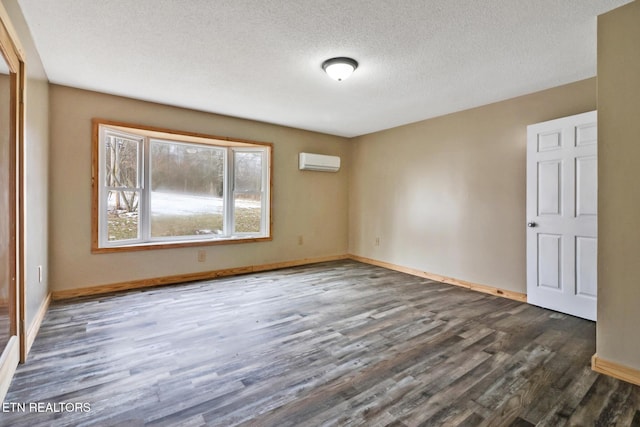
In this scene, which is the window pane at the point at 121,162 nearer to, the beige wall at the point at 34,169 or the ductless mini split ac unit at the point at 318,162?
the beige wall at the point at 34,169

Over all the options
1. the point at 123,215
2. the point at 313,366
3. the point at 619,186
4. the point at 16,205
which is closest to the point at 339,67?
the point at 619,186

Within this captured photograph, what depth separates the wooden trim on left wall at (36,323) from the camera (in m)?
2.12

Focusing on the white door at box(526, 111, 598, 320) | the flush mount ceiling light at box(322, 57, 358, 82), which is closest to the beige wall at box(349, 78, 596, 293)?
the white door at box(526, 111, 598, 320)

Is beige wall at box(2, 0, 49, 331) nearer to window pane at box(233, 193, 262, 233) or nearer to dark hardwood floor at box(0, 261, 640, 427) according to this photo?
dark hardwood floor at box(0, 261, 640, 427)

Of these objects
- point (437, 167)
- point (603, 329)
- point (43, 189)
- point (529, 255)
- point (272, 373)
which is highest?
point (437, 167)

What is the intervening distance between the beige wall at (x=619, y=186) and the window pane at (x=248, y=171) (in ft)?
13.2

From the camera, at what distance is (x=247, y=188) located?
4715 millimetres

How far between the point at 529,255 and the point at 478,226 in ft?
2.25

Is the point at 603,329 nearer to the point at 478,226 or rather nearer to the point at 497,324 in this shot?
the point at 497,324

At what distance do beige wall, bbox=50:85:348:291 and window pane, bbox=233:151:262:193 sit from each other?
28cm

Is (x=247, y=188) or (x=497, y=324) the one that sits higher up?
(x=247, y=188)

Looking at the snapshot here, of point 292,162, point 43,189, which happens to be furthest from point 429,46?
point 43,189

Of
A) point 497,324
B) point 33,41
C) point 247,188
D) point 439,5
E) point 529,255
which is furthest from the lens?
point 247,188

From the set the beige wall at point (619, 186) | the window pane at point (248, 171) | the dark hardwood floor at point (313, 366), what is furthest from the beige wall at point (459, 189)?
the window pane at point (248, 171)
